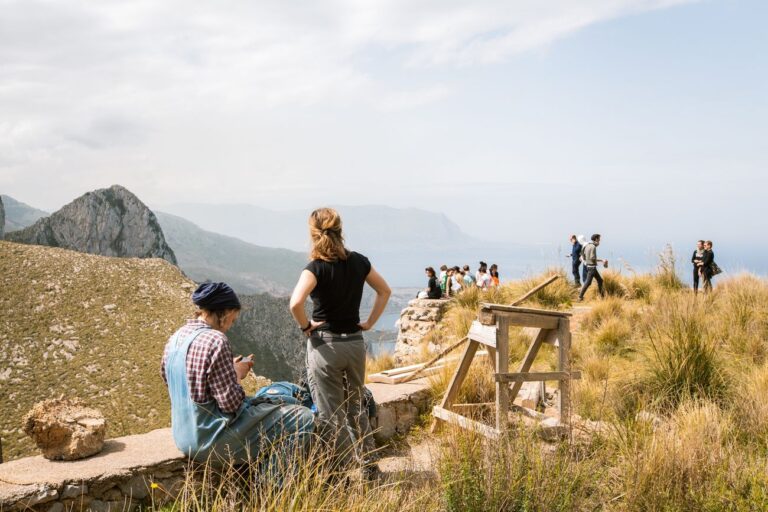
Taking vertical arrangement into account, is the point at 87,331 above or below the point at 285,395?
below

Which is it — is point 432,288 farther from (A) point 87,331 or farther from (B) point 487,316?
(A) point 87,331

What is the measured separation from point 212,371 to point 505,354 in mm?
2456

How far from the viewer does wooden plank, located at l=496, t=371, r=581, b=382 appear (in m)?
4.73

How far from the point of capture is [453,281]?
16.1 m

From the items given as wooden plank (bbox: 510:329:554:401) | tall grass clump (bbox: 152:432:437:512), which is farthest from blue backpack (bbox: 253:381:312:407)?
wooden plank (bbox: 510:329:554:401)

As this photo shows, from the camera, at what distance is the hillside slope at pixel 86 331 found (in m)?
23.2

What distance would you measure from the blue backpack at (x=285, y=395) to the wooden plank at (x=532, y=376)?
1.57 m

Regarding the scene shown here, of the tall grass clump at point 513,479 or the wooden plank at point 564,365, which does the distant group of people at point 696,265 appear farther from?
the tall grass clump at point 513,479

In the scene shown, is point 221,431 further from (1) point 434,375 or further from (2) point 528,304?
(2) point 528,304

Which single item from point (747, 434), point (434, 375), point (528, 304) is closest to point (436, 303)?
point (528, 304)

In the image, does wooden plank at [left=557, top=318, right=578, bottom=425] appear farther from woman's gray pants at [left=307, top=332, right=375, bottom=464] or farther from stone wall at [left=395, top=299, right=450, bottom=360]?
stone wall at [left=395, top=299, right=450, bottom=360]

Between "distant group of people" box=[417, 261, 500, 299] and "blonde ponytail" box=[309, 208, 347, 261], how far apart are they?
35.9 ft

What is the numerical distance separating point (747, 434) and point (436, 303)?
30.2ft

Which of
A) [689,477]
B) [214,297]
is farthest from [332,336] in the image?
[689,477]
